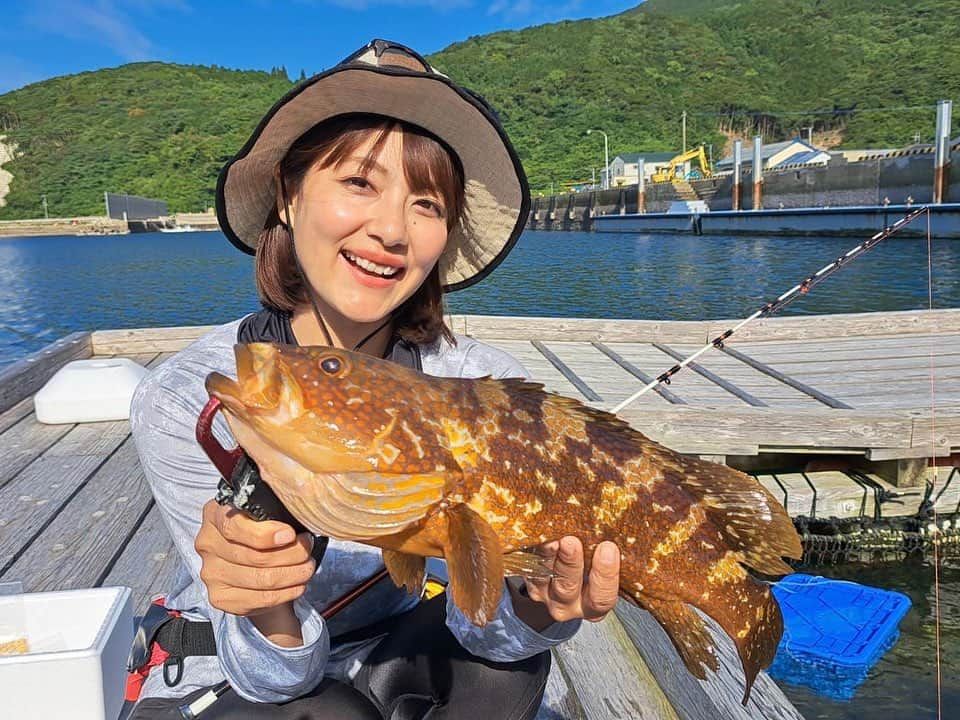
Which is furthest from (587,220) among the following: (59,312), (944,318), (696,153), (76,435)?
(76,435)

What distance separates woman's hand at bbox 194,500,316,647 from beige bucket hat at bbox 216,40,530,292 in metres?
1.45

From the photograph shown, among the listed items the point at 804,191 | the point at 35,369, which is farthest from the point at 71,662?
the point at 804,191

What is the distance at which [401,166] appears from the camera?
2.54m

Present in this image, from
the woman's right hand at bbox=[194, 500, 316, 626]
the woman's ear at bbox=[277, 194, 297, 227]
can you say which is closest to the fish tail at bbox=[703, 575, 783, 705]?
the woman's right hand at bbox=[194, 500, 316, 626]

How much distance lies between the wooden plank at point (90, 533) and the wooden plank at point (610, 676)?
2.59 m

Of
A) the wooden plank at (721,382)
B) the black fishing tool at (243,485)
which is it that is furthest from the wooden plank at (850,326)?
the black fishing tool at (243,485)

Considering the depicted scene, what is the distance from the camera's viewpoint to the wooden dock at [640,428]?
3.14 m

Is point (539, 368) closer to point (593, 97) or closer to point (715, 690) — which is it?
point (715, 690)

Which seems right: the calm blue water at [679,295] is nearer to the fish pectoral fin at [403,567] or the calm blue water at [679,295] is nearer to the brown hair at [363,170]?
the brown hair at [363,170]

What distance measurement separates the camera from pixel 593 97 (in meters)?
140

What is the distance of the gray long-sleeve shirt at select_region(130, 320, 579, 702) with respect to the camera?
6.79 ft

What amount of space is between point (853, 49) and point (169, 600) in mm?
156937

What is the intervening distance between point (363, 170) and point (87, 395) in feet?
18.1

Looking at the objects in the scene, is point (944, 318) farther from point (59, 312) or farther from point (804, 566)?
point (59, 312)
